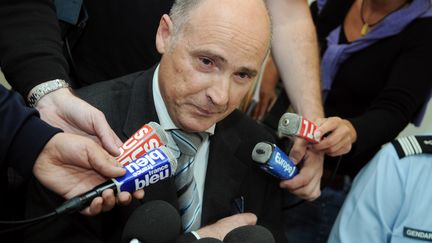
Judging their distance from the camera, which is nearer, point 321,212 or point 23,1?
point 23,1

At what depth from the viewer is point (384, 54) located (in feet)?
6.74

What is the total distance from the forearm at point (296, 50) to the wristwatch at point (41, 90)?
2.97ft

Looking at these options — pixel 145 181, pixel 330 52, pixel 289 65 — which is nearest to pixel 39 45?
pixel 145 181

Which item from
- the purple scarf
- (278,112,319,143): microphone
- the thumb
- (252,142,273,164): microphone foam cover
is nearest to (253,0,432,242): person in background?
the purple scarf

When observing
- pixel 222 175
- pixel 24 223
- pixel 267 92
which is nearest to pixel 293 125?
pixel 222 175

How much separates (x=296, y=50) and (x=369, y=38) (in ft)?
1.17

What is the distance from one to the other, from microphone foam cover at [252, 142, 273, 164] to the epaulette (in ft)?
2.39

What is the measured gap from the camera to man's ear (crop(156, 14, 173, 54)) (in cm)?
149

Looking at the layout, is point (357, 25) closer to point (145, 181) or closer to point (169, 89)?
point (169, 89)

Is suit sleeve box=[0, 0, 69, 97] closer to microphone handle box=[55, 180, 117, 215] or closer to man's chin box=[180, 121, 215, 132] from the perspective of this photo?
man's chin box=[180, 121, 215, 132]

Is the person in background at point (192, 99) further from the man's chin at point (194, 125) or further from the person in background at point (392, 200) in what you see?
the person in background at point (392, 200)

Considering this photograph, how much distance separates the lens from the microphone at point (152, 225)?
0.94 metres

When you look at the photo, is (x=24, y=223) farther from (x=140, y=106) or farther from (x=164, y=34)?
(x=164, y=34)

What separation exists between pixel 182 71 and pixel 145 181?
1.51 feet
